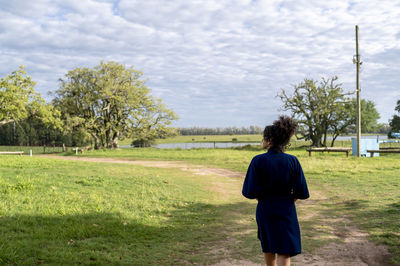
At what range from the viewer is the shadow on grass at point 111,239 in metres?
5.11

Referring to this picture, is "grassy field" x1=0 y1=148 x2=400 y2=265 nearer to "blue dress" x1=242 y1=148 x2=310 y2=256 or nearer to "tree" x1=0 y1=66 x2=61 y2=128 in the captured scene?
"blue dress" x1=242 y1=148 x2=310 y2=256

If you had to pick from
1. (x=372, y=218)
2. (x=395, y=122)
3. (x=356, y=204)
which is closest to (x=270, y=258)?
(x=372, y=218)

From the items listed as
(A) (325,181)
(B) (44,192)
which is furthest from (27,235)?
(A) (325,181)

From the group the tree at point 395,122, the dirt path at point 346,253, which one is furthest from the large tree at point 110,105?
the tree at point 395,122

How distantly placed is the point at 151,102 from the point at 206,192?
105 ft

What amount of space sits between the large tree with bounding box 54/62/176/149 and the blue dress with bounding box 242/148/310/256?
37637 mm

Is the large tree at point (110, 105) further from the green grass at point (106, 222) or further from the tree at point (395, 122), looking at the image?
the tree at point (395, 122)

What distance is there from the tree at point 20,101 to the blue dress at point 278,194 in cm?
2678

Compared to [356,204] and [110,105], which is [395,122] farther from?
[356,204]

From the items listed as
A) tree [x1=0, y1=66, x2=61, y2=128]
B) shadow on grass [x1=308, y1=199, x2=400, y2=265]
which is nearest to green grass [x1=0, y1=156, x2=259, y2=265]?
shadow on grass [x1=308, y1=199, x2=400, y2=265]

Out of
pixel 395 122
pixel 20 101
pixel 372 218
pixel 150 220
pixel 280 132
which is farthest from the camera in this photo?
pixel 395 122

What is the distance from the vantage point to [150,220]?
7.65 metres

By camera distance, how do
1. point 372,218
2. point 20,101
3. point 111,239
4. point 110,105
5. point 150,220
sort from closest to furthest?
1. point 111,239
2. point 150,220
3. point 372,218
4. point 20,101
5. point 110,105

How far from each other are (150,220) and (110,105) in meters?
36.7
